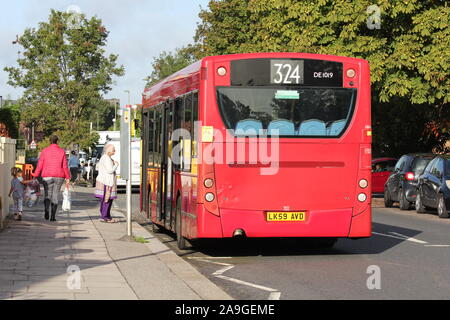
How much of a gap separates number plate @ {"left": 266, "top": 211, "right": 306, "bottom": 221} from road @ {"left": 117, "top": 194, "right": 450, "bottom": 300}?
62 centimetres

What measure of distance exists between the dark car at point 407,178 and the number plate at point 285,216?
50.1 ft

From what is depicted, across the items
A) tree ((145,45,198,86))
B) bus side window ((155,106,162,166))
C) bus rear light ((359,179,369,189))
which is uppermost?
tree ((145,45,198,86))

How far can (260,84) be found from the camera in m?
14.6

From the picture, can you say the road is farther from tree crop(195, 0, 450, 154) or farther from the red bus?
tree crop(195, 0, 450, 154)

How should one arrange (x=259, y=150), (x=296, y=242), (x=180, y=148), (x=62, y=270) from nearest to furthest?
(x=62, y=270)
(x=259, y=150)
(x=180, y=148)
(x=296, y=242)

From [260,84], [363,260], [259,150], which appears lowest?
[363,260]

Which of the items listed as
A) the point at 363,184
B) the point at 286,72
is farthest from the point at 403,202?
the point at 286,72

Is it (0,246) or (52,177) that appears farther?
(52,177)

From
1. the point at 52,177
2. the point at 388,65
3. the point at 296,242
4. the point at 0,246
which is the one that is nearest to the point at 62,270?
the point at 0,246

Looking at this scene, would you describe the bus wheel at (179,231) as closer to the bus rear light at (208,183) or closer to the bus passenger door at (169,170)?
the bus passenger door at (169,170)

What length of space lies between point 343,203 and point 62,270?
460 cm

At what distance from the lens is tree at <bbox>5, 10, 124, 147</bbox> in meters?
64.2

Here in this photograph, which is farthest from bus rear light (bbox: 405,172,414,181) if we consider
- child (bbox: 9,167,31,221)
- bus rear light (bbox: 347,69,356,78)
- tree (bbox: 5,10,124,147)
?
tree (bbox: 5,10,124,147)
